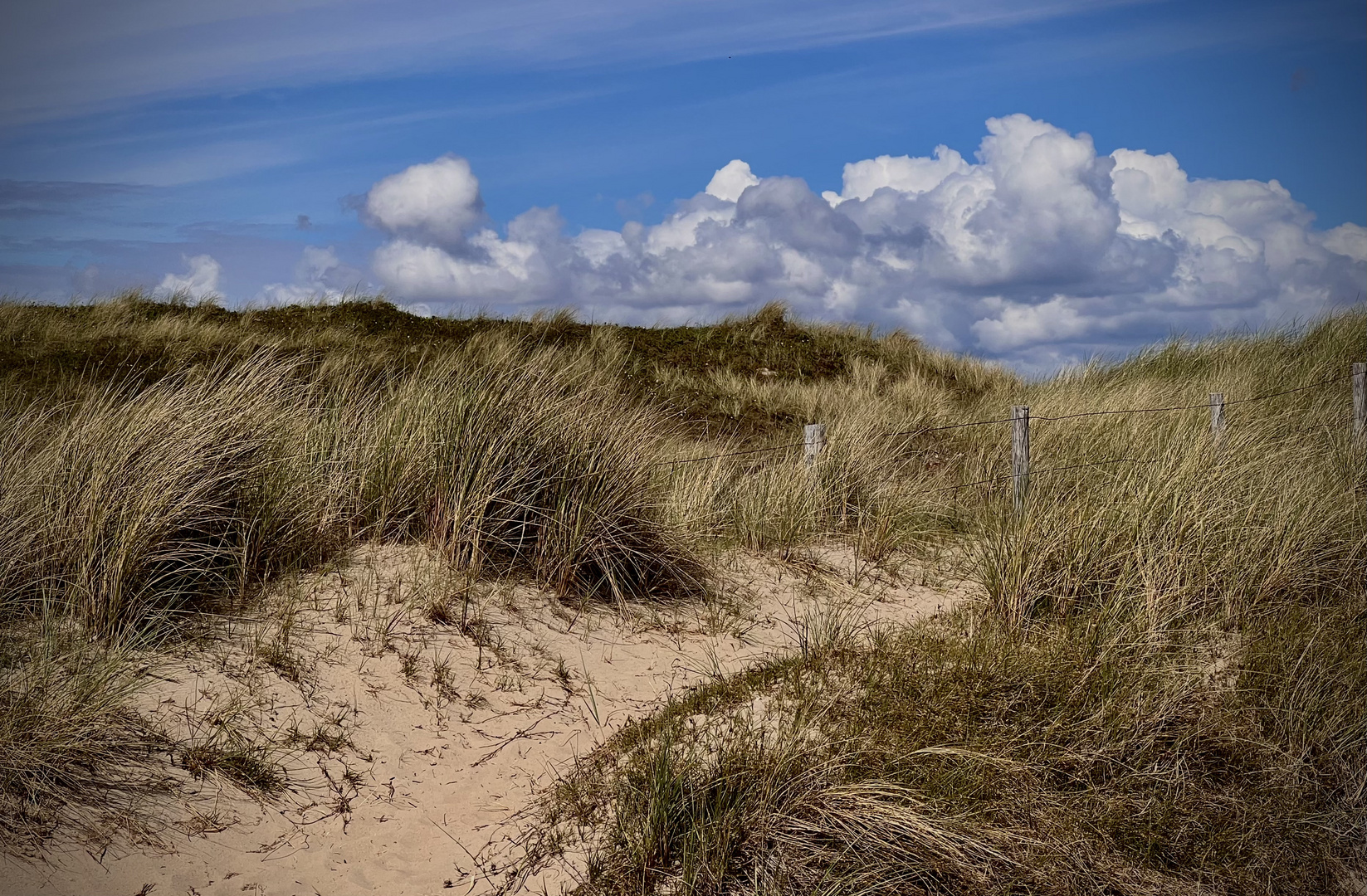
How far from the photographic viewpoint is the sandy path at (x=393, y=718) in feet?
12.5

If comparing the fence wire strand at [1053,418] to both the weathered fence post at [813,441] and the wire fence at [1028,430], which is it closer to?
the wire fence at [1028,430]

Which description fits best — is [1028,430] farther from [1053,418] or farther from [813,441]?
[1053,418]

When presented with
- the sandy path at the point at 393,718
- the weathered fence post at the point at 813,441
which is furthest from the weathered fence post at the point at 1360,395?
the sandy path at the point at 393,718

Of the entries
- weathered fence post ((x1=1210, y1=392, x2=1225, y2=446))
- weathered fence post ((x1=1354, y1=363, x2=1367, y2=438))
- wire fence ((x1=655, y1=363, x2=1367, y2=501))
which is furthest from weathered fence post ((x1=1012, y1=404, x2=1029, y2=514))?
weathered fence post ((x1=1354, y1=363, x2=1367, y2=438))

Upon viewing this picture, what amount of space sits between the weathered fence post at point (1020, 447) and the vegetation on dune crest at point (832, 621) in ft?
1.17

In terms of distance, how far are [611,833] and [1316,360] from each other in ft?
41.5

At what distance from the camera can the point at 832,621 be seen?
6086mm

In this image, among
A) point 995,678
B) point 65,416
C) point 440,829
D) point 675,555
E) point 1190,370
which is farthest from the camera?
point 1190,370

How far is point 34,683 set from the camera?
13.6 feet

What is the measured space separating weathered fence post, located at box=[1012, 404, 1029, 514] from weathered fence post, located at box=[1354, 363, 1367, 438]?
170 inches

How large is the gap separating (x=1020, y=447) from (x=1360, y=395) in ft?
15.1

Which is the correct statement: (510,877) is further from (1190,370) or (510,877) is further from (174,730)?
(1190,370)

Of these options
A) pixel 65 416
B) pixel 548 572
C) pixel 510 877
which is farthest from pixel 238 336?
pixel 510 877

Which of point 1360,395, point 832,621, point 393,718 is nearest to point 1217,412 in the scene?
point 1360,395
